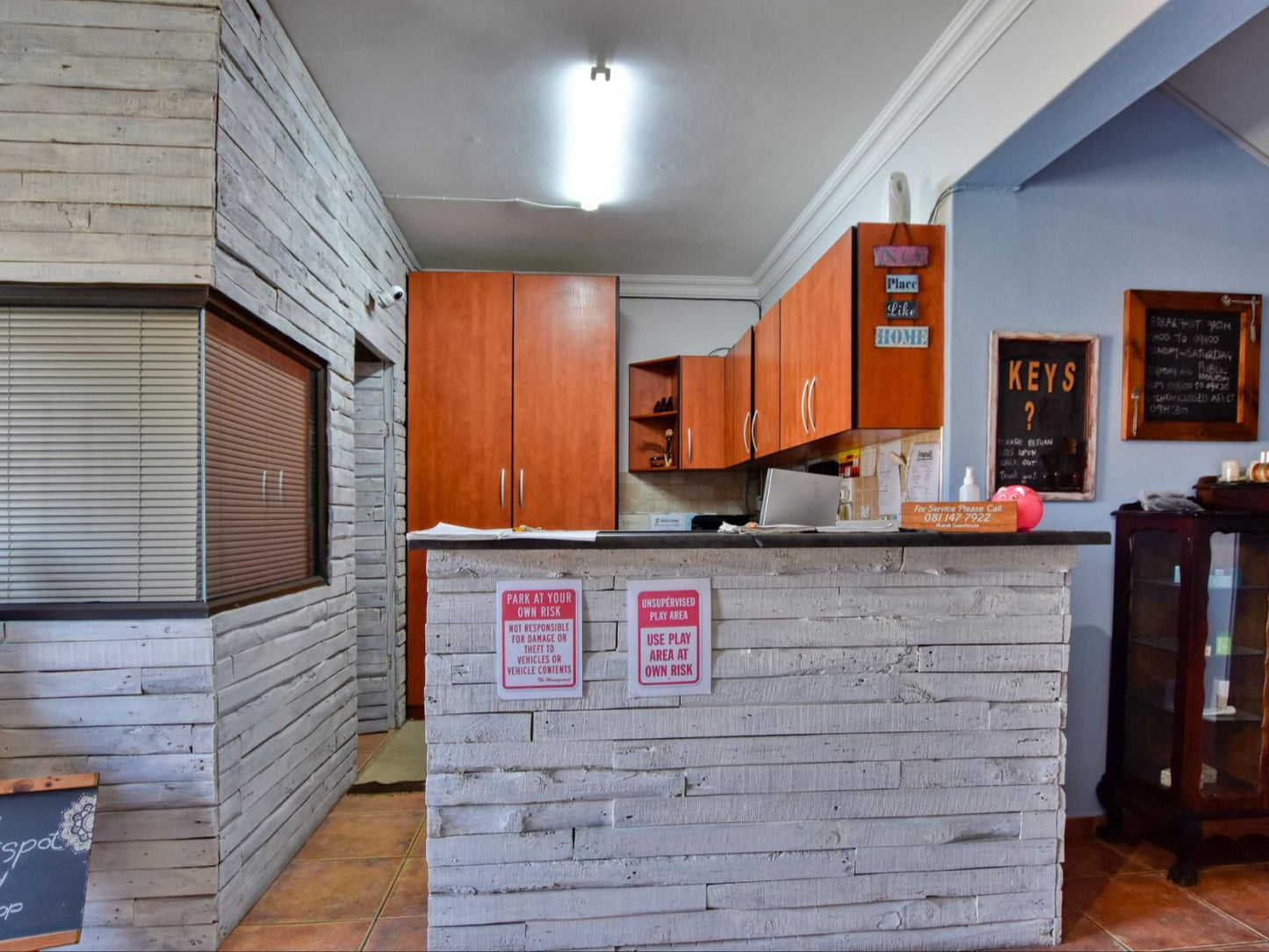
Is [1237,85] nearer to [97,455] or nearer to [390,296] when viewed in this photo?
[390,296]

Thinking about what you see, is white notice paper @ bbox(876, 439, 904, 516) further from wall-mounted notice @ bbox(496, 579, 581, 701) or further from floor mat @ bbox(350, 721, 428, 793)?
floor mat @ bbox(350, 721, 428, 793)

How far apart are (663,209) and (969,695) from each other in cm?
276

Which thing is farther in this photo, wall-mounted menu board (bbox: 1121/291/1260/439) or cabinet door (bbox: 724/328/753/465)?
cabinet door (bbox: 724/328/753/465)

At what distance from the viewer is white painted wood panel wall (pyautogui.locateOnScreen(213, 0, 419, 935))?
188cm

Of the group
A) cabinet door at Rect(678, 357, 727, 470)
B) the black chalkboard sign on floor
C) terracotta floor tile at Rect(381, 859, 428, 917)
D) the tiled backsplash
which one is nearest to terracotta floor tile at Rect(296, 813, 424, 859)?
terracotta floor tile at Rect(381, 859, 428, 917)

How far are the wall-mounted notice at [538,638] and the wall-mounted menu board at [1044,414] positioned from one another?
156 cm

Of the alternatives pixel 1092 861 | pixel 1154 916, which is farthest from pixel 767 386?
pixel 1154 916

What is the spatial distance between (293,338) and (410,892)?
1863 mm

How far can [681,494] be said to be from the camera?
4.69 metres

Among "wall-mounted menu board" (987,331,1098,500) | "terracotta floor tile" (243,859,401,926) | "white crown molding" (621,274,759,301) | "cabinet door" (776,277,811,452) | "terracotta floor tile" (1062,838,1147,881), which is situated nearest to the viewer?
"terracotta floor tile" (243,859,401,926)

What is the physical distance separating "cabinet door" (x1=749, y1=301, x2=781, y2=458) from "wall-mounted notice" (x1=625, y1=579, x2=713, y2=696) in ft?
5.46

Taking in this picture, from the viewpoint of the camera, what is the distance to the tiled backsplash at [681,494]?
4.66m

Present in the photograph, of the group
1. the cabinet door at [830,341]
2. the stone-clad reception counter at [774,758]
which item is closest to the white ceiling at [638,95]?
the cabinet door at [830,341]

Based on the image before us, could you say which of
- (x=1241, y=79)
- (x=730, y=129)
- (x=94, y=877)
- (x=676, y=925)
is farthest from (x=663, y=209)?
(x=94, y=877)
